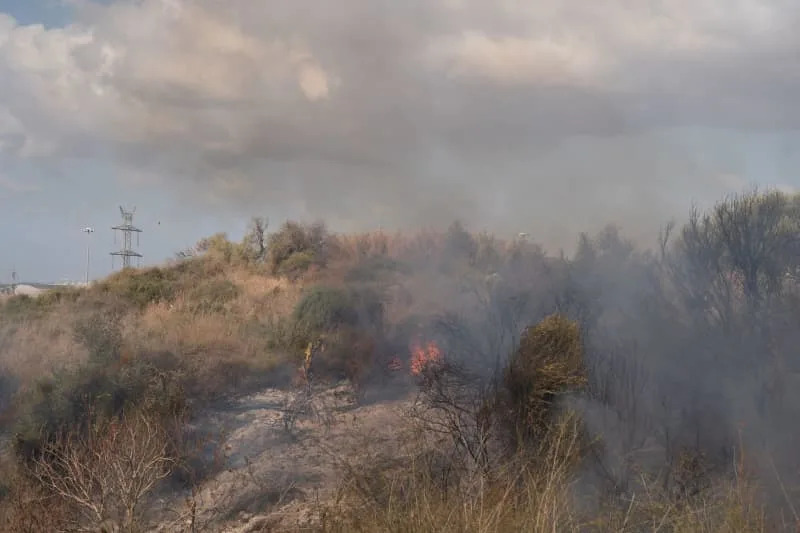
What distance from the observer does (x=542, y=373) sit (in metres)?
8.80

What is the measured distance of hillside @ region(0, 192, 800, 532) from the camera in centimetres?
650

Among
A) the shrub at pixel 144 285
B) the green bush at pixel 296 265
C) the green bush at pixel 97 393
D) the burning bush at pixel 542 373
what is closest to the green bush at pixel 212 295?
the shrub at pixel 144 285

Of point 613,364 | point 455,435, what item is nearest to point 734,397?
point 613,364

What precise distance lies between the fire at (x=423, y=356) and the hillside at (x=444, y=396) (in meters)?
0.07

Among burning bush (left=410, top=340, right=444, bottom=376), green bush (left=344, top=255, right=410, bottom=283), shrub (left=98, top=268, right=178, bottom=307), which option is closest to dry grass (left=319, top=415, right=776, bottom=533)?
burning bush (left=410, top=340, right=444, bottom=376)

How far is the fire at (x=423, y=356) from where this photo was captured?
1257 cm

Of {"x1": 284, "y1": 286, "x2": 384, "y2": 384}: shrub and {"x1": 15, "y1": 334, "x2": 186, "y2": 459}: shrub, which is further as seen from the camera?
{"x1": 284, "y1": 286, "x2": 384, "y2": 384}: shrub

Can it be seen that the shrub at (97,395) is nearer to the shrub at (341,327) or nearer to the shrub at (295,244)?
the shrub at (341,327)

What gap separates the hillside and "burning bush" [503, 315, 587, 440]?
3cm

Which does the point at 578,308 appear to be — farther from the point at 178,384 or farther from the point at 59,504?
the point at 59,504

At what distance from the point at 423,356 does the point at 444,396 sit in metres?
4.06

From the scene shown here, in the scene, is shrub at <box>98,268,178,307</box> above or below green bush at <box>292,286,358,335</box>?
above

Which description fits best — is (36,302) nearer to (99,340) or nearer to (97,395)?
(99,340)

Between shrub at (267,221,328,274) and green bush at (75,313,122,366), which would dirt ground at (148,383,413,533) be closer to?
green bush at (75,313,122,366)
